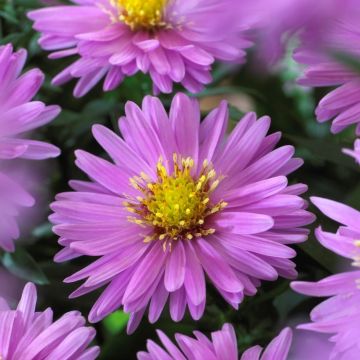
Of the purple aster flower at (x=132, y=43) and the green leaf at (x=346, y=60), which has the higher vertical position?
the green leaf at (x=346, y=60)

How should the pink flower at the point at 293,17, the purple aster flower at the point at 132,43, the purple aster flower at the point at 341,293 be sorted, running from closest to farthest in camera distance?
the pink flower at the point at 293,17
the purple aster flower at the point at 341,293
the purple aster flower at the point at 132,43

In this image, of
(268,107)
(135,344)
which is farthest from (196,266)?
(268,107)

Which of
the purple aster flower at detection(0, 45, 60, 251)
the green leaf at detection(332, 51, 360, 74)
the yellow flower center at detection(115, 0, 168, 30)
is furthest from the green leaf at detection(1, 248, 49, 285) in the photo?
the green leaf at detection(332, 51, 360, 74)

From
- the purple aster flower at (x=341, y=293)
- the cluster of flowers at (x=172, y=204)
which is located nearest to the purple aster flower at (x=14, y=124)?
the cluster of flowers at (x=172, y=204)

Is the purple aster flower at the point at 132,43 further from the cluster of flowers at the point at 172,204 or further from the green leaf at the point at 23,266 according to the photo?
the green leaf at the point at 23,266

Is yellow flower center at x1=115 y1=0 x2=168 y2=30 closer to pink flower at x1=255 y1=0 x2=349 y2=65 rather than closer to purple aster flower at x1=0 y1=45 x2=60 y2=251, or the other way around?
purple aster flower at x1=0 y1=45 x2=60 y2=251

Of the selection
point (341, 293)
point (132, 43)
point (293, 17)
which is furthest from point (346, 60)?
point (132, 43)

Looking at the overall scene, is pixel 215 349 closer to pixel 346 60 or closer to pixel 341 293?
pixel 341 293
